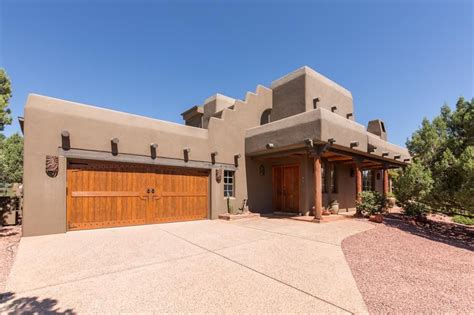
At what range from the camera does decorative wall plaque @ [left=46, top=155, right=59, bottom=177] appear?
24.7ft

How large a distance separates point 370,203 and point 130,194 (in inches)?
427

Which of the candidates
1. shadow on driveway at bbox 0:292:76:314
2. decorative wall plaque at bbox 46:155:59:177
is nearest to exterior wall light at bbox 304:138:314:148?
shadow on driveway at bbox 0:292:76:314

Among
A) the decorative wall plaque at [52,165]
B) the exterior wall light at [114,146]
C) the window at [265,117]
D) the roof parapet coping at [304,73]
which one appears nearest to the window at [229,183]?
the window at [265,117]

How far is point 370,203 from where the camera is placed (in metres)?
11.4

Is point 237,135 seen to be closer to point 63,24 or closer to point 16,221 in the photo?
point 63,24

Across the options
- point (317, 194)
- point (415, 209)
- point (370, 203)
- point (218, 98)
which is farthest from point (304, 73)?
point (415, 209)

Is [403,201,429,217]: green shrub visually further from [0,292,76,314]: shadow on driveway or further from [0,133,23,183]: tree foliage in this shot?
[0,133,23,183]: tree foliage

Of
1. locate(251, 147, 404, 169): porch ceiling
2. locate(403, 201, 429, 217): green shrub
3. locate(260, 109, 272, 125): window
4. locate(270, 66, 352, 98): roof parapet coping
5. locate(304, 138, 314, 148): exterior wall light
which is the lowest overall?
locate(403, 201, 429, 217): green shrub

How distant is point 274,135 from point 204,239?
623cm

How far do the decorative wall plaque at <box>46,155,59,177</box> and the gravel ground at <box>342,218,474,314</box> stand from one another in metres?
8.81

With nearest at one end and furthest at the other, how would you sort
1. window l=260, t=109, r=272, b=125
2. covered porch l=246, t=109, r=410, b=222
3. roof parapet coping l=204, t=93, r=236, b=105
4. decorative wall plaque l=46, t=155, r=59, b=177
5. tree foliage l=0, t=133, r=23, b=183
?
decorative wall plaque l=46, t=155, r=59, b=177
covered porch l=246, t=109, r=410, b=222
window l=260, t=109, r=272, b=125
roof parapet coping l=204, t=93, r=236, b=105
tree foliage l=0, t=133, r=23, b=183

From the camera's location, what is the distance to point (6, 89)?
16984 millimetres

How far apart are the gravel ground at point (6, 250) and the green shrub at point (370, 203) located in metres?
12.5

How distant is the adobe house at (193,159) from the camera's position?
767 cm
